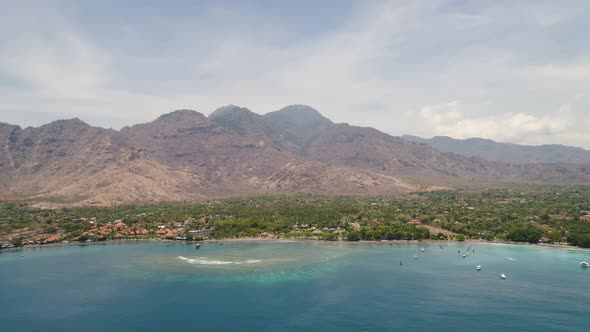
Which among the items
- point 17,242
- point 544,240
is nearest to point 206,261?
point 17,242

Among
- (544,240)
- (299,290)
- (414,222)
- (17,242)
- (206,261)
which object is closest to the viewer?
(299,290)

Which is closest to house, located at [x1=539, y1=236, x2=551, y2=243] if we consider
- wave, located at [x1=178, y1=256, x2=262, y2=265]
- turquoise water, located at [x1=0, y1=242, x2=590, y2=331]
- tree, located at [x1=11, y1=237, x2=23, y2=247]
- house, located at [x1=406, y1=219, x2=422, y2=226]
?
turquoise water, located at [x1=0, y1=242, x2=590, y2=331]

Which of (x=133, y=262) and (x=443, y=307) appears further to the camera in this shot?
(x=133, y=262)

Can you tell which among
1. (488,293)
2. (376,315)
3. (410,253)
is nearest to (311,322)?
(376,315)

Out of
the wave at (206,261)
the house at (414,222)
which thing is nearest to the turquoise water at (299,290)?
the wave at (206,261)

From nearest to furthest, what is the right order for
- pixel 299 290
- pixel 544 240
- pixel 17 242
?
pixel 299 290, pixel 544 240, pixel 17 242

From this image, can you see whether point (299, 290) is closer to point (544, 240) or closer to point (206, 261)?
point (206, 261)

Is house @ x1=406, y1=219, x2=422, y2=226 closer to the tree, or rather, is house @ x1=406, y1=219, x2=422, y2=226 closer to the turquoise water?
the turquoise water

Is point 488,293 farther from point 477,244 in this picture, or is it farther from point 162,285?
point 162,285

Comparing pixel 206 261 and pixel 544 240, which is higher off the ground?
pixel 544 240
